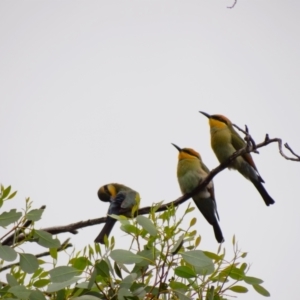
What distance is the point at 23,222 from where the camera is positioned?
79.7 inches

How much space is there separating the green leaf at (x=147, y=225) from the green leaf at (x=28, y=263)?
38 cm

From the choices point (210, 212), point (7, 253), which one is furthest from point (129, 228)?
point (210, 212)

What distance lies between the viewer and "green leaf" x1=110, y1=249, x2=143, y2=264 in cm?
174

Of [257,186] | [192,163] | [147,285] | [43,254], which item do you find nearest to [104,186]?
[192,163]

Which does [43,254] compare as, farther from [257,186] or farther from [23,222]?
[257,186]

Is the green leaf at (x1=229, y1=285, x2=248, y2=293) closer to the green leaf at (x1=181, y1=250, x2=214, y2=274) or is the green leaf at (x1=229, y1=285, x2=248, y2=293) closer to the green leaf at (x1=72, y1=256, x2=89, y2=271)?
the green leaf at (x1=181, y1=250, x2=214, y2=274)

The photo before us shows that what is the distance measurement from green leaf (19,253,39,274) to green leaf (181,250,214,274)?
48 centimetres

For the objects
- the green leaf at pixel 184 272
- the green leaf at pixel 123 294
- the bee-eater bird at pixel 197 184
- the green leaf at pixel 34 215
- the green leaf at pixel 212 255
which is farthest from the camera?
the bee-eater bird at pixel 197 184

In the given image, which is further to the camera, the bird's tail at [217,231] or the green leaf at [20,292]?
the bird's tail at [217,231]

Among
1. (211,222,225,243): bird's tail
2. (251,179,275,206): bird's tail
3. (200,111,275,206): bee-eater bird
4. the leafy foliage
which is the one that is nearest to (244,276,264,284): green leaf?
the leafy foliage

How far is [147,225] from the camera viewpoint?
5.91 ft

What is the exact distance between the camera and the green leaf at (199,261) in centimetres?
175

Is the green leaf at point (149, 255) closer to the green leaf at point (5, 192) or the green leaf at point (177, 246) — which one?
the green leaf at point (177, 246)

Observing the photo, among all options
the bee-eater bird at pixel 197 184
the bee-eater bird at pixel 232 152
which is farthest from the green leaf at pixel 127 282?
the bee-eater bird at pixel 232 152
